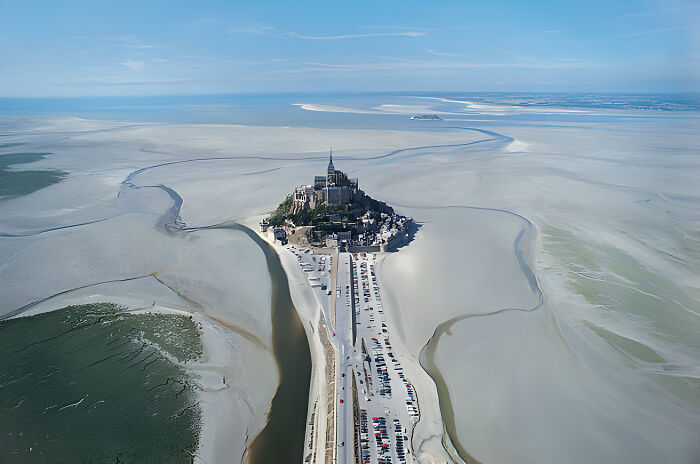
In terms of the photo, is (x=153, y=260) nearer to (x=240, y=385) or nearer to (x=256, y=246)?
(x=256, y=246)

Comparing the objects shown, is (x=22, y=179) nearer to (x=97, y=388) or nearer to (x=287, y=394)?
(x=97, y=388)

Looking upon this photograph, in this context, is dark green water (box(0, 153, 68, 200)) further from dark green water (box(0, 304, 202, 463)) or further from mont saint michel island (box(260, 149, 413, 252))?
dark green water (box(0, 304, 202, 463))

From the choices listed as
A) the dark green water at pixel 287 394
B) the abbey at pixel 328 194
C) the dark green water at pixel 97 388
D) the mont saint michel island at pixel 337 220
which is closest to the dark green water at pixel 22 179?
the mont saint michel island at pixel 337 220

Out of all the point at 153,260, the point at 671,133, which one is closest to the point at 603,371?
the point at 153,260

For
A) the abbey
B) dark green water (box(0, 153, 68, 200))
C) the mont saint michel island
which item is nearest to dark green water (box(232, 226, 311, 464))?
the mont saint michel island

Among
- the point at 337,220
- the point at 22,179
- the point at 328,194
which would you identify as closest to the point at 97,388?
the point at 337,220

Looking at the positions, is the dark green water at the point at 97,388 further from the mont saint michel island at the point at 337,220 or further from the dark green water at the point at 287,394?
the mont saint michel island at the point at 337,220

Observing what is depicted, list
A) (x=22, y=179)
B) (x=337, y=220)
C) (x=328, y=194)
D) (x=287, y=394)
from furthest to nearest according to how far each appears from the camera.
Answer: (x=22, y=179), (x=328, y=194), (x=337, y=220), (x=287, y=394)
